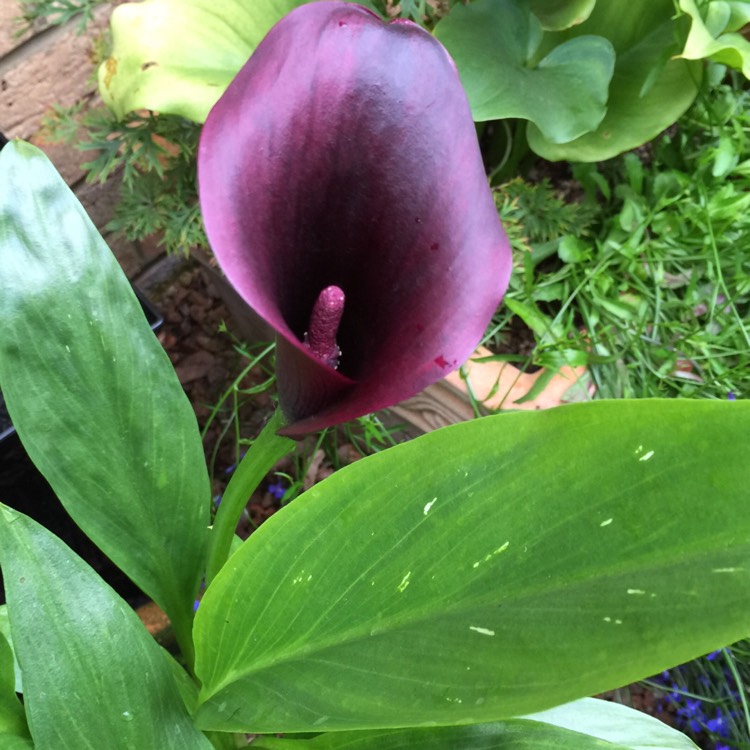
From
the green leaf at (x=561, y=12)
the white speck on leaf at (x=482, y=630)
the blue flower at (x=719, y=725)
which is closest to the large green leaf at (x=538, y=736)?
the white speck on leaf at (x=482, y=630)

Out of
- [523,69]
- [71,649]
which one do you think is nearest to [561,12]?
[523,69]

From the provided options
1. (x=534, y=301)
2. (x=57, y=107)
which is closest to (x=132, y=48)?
(x=57, y=107)

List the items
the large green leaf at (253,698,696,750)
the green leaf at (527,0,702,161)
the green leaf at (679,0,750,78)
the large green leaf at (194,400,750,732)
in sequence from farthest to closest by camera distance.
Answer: the green leaf at (527,0,702,161) → the green leaf at (679,0,750,78) → the large green leaf at (253,698,696,750) → the large green leaf at (194,400,750,732)

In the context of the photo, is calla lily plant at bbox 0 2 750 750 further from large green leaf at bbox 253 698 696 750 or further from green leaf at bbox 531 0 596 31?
green leaf at bbox 531 0 596 31

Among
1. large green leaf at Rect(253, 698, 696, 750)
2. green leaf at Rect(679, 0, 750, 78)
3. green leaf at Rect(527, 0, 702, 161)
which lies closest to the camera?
large green leaf at Rect(253, 698, 696, 750)

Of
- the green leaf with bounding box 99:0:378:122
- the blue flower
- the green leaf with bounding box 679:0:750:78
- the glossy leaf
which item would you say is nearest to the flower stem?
the glossy leaf

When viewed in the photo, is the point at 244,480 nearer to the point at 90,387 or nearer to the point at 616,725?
the point at 90,387

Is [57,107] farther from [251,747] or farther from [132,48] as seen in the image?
[251,747]
